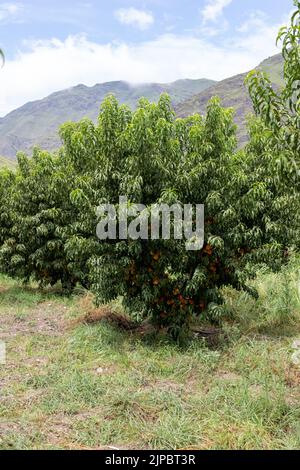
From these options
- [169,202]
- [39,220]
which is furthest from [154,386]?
[39,220]

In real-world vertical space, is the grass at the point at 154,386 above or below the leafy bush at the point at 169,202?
below

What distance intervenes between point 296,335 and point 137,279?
3.46 meters

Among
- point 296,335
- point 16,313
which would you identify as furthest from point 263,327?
point 16,313

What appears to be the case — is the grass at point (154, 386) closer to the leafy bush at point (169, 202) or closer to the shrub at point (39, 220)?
the leafy bush at point (169, 202)

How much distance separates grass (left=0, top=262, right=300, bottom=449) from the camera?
5602 millimetres

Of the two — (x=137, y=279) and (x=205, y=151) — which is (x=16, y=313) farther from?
(x=205, y=151)

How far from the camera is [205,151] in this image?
28.7ft

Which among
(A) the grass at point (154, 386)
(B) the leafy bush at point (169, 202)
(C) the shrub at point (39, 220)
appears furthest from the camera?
(C) the shrub at point (39, 220)

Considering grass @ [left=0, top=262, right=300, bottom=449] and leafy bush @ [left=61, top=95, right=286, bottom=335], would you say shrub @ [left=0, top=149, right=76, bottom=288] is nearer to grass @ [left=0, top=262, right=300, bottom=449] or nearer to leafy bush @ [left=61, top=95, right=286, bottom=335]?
grass @ [left=0, top=262, right=300, bottom=449]

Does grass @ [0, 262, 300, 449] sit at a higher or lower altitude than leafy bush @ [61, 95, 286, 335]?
lower

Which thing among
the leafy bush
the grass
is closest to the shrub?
the grass

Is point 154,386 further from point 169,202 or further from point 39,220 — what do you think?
point 39,220

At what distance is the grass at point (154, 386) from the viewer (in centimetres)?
560

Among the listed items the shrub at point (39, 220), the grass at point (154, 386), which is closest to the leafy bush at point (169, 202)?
the grass at point (154, 386)
